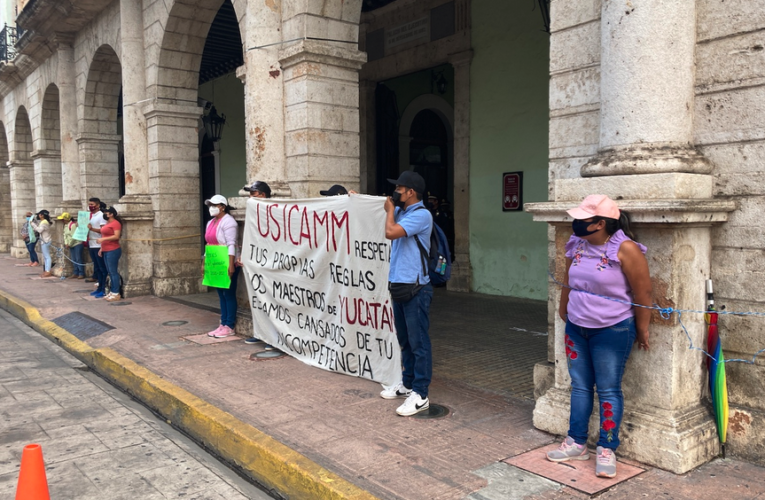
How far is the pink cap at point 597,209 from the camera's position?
3.65 meters

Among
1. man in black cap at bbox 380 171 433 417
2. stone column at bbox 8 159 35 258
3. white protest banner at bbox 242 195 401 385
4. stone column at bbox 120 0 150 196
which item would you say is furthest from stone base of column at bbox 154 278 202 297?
stone column at bbox 8 159 35 258

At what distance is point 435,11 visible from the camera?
12.1 meters

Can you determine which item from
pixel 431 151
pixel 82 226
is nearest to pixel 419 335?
pixel 431 151

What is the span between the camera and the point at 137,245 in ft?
39.0

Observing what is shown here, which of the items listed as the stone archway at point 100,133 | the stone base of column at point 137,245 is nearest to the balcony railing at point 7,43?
the stone archway at point 100,133

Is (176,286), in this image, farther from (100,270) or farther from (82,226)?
(82,226)

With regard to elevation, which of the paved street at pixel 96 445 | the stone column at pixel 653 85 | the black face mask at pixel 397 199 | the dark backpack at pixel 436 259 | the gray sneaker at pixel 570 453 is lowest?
the paved street at pixel 96 445

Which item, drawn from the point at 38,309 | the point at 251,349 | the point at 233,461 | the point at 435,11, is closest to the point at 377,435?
the point at 233,461

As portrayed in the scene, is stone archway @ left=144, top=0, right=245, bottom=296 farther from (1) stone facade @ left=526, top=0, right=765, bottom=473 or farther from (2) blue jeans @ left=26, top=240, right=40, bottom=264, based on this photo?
(2) blue jeans @ left=26, top=240, right=40, bottom=264

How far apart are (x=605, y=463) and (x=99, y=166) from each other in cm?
1455

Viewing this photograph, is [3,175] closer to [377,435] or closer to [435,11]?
[435,11]

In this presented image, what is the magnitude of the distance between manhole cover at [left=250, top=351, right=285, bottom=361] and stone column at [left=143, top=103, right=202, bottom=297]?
5.47 meters

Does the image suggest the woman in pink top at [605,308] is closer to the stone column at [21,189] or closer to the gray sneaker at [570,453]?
the gray sneaker at [570,453]

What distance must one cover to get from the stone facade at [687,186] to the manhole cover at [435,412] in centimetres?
123
